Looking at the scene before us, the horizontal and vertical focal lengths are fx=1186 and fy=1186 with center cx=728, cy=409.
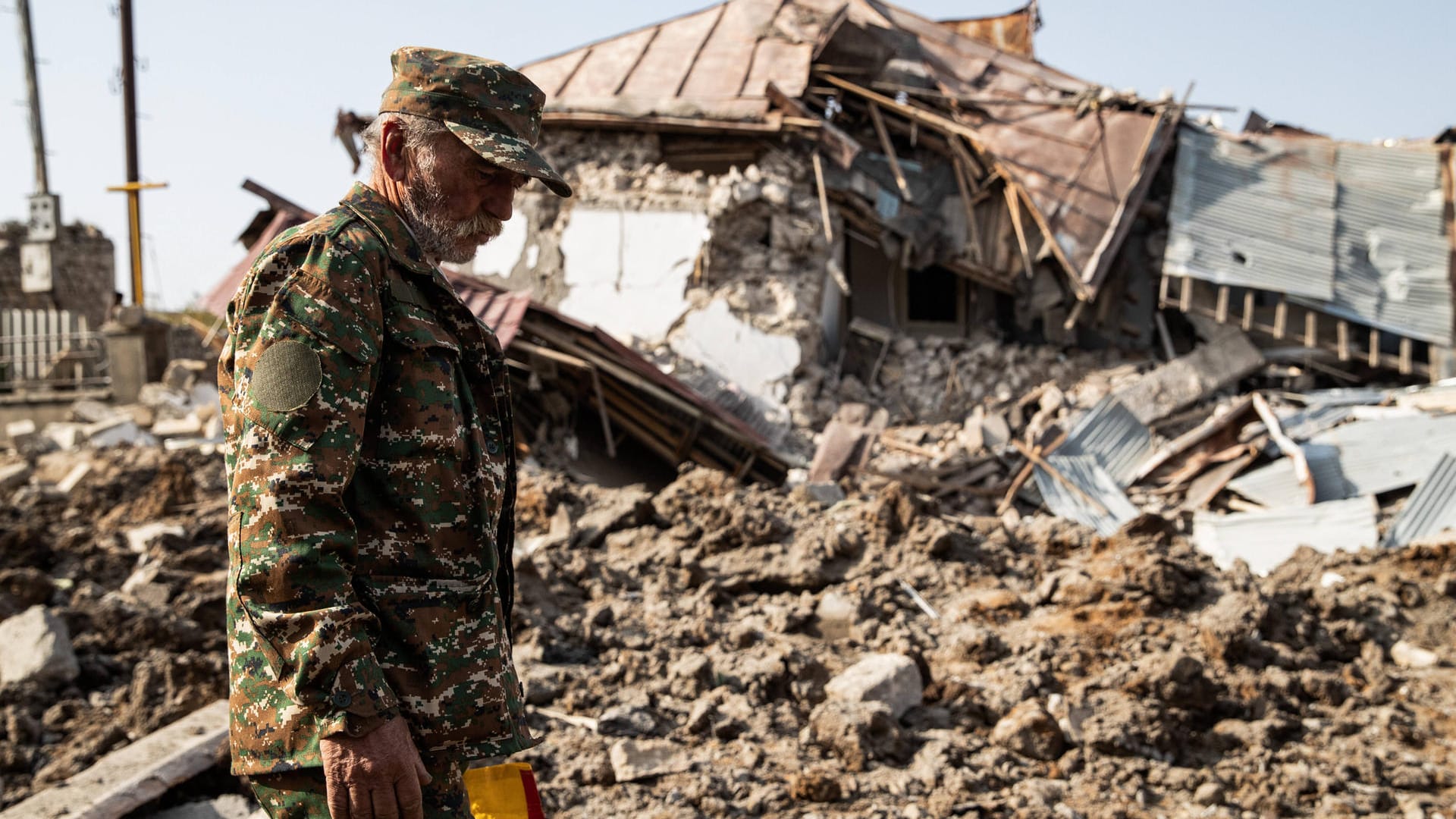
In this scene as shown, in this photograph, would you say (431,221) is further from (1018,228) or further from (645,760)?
(1018,228)

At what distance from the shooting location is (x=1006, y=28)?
16250mm

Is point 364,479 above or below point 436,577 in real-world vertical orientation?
above

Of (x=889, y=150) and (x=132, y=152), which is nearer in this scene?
(x=889, y=150)

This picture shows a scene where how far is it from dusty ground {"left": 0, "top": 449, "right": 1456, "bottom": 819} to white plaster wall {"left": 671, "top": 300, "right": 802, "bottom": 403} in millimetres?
4113

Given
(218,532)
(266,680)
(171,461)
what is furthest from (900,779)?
(171,461)

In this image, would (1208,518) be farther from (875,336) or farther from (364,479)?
(364,479)

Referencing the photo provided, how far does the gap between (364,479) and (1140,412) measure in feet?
35.5

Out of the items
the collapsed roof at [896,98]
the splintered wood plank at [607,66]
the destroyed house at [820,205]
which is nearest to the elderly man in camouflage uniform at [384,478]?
the destroyed house at [820,205]

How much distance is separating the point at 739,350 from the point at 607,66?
4.29 meters

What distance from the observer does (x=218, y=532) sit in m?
8.04

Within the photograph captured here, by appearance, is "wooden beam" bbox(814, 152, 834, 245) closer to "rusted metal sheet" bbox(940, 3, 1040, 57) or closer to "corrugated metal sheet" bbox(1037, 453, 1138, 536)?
"corrugated metal sheet" bbox(1037, 453, 1138, 536)

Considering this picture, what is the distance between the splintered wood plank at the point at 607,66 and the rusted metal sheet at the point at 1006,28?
425 cm

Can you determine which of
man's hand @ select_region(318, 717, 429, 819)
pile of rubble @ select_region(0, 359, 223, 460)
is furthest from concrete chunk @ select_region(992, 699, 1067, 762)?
pile of rubble @ select_region(0, 359, 223, 460)

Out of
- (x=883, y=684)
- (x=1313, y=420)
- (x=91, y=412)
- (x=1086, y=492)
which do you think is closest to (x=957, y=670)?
(x=883, y=684)
